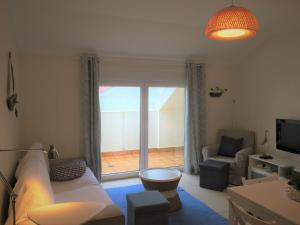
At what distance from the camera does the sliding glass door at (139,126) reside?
489 centimetres

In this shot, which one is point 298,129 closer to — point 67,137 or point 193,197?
point 193,197

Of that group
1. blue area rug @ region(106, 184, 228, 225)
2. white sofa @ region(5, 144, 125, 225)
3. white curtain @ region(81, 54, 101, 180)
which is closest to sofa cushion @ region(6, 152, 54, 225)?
white sofa @ region(5, 144, 125, 225)

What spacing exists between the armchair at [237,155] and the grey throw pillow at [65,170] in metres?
2.40

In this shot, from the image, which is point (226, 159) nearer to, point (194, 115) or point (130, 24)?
point (194, 115)

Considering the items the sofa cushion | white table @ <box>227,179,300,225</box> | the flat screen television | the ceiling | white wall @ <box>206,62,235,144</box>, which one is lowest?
white table @ <box>227,179,300,225</box>

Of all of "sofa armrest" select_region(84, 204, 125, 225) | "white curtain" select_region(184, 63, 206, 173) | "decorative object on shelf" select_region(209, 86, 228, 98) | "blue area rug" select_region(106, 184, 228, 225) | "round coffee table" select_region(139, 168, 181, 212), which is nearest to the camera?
"sofa armrest" select_region(84, 204, 125, 225)

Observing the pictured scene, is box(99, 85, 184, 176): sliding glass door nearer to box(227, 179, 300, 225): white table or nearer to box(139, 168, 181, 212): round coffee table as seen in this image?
box(139, 168, 181, 212): round coffee table

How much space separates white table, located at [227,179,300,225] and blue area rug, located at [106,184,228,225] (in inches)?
43.6

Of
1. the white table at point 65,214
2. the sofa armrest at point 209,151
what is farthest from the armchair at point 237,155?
the white table at point 65,214

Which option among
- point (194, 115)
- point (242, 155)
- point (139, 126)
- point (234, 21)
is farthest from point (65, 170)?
point (242, 155)

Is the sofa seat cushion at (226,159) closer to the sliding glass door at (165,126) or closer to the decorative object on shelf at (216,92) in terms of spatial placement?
the sliding glass door at (165,126)

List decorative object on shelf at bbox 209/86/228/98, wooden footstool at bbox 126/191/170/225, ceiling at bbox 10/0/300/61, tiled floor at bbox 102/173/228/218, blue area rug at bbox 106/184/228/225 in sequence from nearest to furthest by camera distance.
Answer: wooden footstool at bbox 126/191/170/225 → blue area rug at bbox 106/184/228/225 → ceiling at bbox 10/0/300/61 → tiled floor at bbox 102/173/228/218 → decorative object on shelf at bbox 209/86/228/98

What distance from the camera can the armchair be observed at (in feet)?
14.7

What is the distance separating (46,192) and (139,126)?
10.2 ft
